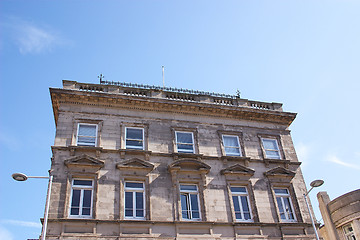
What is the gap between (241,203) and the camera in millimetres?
21609

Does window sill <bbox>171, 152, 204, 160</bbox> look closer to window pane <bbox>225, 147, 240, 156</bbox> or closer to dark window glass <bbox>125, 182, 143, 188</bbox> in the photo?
window pane <bbox>225, 147, 240, 156</bbox>

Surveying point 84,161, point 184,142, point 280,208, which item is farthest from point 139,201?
point 280,208

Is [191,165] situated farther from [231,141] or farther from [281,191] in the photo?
[281,191]

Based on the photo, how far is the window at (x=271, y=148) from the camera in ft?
80.5

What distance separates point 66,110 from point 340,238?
66.8 feet

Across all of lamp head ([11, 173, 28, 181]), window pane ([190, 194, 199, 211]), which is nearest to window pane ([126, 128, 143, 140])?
window pane ([190, 194, 199, 211])

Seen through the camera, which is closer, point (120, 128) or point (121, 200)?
point (121, 200)

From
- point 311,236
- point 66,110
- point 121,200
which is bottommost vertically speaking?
point 311,236

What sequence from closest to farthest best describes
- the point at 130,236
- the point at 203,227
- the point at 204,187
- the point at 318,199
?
1. the point at 130,236
2. the point at 203,227
3. the point at 204,187
4. the point at 318,199

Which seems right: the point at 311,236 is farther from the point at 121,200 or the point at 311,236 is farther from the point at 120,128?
the point at 120,128

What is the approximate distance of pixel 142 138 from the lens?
22359mm

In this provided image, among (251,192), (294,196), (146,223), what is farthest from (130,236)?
(294,196)

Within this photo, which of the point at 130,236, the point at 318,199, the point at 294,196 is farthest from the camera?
the point at 318,199

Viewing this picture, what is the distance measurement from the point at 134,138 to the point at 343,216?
1519 cm
